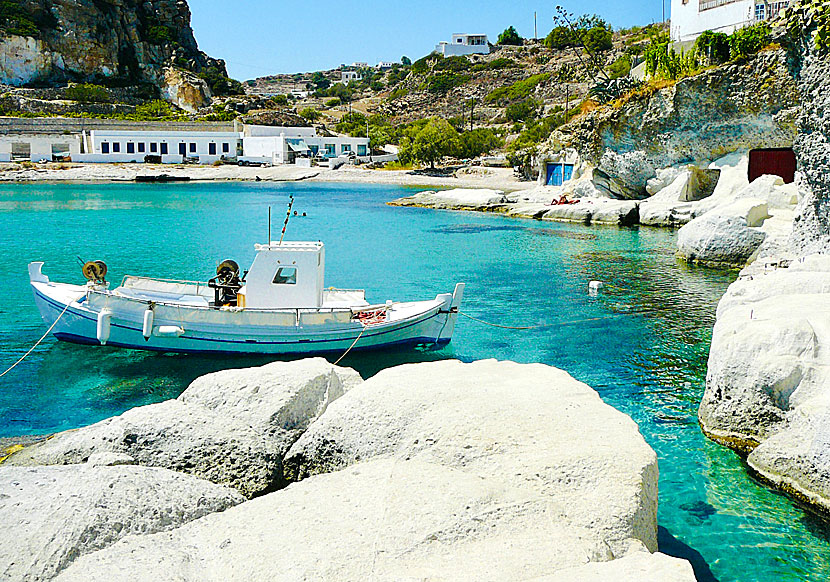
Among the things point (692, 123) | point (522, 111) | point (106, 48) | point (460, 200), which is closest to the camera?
point (692, 123)

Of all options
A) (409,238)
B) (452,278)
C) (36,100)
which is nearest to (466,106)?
(36,100)

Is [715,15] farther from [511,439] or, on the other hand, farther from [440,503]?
[440,503]

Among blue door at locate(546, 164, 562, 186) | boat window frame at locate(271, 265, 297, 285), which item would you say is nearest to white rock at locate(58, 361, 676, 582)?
boat window frame at locate(271, 265, 297, 285)

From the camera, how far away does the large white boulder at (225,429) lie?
8133 millimetres

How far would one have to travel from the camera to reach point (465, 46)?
184m

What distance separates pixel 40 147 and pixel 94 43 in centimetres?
3574

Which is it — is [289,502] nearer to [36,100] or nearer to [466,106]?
[36,100]

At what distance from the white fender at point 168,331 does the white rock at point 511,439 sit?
9322 mm

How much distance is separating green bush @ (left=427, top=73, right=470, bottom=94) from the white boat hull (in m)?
140

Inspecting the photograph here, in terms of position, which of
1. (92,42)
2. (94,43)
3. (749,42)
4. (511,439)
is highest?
(92,42)

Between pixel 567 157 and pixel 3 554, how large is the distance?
184ft

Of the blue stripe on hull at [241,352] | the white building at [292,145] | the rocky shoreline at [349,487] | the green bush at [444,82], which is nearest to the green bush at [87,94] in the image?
the white building at [292,145]

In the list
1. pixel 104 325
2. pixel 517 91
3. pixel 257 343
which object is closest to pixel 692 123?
pixel 257 343

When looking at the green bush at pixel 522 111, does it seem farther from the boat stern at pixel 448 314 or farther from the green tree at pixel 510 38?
the boat stern at pixel 448 314
